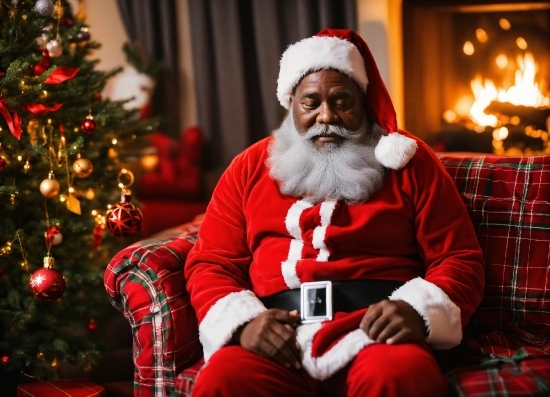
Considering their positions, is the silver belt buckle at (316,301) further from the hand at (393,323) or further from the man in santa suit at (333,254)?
the hand at (393,323)

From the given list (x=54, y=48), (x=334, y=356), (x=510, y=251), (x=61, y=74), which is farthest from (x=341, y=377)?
(x=54, y=48)

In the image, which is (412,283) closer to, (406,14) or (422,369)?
(422,369)

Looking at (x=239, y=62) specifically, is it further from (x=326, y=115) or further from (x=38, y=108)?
(x=326, y=115)

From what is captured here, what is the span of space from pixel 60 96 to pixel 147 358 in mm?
1097

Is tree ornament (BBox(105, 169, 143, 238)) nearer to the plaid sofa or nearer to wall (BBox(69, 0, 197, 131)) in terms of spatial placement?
the plaid sofa

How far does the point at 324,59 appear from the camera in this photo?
1968mm

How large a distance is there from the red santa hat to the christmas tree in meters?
0.80

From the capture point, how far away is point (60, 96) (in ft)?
7.84

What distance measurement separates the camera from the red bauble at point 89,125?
7.72 feet

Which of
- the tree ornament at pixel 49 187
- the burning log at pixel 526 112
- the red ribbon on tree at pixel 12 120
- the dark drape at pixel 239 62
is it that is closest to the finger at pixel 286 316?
the tree ornament at pixel 49 187

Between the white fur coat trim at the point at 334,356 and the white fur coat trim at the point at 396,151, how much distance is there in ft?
1.74

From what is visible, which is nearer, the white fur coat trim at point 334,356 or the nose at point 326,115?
the white fur coat trim at point 334,356

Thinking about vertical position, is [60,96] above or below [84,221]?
above

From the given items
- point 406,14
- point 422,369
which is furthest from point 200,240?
point 406,14
